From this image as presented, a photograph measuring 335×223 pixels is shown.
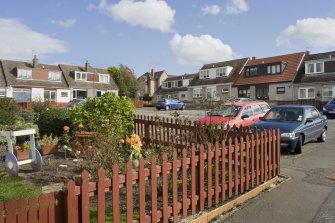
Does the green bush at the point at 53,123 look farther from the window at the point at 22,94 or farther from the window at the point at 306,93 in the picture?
the window at the point at 22,94

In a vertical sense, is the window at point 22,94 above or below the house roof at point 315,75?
below

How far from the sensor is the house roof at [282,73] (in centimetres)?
4359

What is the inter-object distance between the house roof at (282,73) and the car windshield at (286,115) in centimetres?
3310

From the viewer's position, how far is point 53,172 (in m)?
7.30

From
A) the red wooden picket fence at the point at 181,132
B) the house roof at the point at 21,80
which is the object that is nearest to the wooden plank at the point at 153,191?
the red wooden picket fence at the point at 181,132

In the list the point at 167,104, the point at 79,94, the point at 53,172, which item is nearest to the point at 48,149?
the point at 53,172

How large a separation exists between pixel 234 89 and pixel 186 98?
12714 mm

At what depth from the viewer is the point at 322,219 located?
5.04 metres

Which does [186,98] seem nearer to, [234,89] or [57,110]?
[234,89]

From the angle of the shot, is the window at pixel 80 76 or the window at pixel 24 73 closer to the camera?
the window at pixel 24 73

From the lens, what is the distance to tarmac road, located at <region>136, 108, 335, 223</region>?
511cm

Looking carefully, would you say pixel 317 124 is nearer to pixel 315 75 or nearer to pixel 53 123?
pixel 53 123

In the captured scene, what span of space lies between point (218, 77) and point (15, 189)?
48906mm

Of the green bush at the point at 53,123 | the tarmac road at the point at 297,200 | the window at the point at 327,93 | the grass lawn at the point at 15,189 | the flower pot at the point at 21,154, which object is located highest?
the window at the point at 327,93
